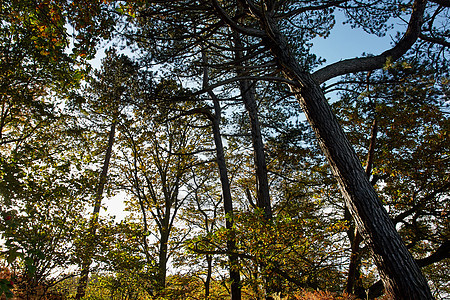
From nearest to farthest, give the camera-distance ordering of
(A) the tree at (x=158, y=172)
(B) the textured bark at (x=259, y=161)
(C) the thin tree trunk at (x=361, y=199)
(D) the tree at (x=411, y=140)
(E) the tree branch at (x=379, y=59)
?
(C) the thin tree trunk at (x=361, y=199) < (E) the tree branch at (x=379, y=59) < (D) the tree at (x=411, y=140) < (B) the textured bark at (x=259, y=161) < (A) the tree at (x=158, y=172)

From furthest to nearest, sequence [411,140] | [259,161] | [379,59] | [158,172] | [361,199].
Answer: [158,172]
[259,161]
[411,140]
[379,59]
[361,199]

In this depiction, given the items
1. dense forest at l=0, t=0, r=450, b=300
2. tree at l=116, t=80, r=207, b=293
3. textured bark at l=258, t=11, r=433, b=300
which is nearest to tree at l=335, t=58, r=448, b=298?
dense forest at l=0, t=0, r=450, b=300

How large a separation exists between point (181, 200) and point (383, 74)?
8127 mm

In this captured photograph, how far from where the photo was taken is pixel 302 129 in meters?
6.95

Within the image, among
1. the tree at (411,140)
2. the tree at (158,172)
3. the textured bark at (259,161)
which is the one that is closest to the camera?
the tree at (411,140)

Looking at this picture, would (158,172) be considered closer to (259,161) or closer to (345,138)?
(259,161)

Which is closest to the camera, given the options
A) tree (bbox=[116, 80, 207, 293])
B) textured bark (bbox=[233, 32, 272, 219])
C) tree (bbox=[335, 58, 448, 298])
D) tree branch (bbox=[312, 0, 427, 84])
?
tree branch (bbox=[312, 0, 427, 84])

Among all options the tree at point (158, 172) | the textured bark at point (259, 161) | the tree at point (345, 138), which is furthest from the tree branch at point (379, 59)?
the tree at point (158, 172)

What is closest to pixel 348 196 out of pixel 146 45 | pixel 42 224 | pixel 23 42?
pixel 146 45

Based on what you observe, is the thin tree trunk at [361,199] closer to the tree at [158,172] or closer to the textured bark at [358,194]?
the textured bark at [358,194]

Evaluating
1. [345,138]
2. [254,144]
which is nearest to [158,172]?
[254,144]

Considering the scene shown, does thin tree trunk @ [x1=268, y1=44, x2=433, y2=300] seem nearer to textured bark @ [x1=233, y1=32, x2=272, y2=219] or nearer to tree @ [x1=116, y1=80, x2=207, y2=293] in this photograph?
textured bark @ [x1=233, y1=32, x2=272, y2=219]

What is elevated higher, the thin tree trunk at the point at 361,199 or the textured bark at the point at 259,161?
the textured bark at the point at 259,161

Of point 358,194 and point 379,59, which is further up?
point 379,59
